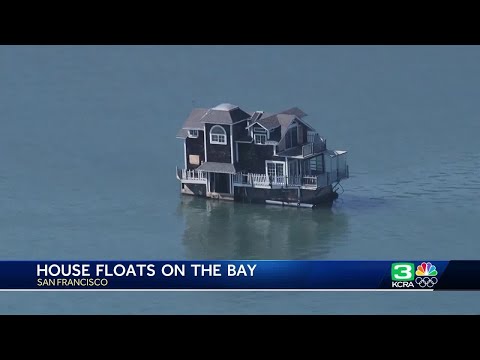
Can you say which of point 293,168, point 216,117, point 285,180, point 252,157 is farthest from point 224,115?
point 285,180

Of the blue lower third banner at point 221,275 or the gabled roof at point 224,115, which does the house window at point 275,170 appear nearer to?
the gabled roof at point 224,115

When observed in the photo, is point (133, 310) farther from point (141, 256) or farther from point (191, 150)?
point (191, 150)

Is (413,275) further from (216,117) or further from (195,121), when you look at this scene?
(195,121)

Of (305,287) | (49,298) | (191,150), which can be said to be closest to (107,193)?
(191,150)

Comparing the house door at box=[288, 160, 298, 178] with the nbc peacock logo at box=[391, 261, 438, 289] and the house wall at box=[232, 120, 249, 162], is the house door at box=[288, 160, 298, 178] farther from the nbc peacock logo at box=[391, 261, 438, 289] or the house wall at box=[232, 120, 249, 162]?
the nbc peacock logo at box=[391, 261, 438, 289]

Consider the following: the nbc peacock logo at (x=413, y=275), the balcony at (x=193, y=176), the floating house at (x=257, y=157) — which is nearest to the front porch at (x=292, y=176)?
the floating house at (x=257, y=157)

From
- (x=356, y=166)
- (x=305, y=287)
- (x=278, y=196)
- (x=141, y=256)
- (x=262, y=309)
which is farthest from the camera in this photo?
(x=356, y=166)
